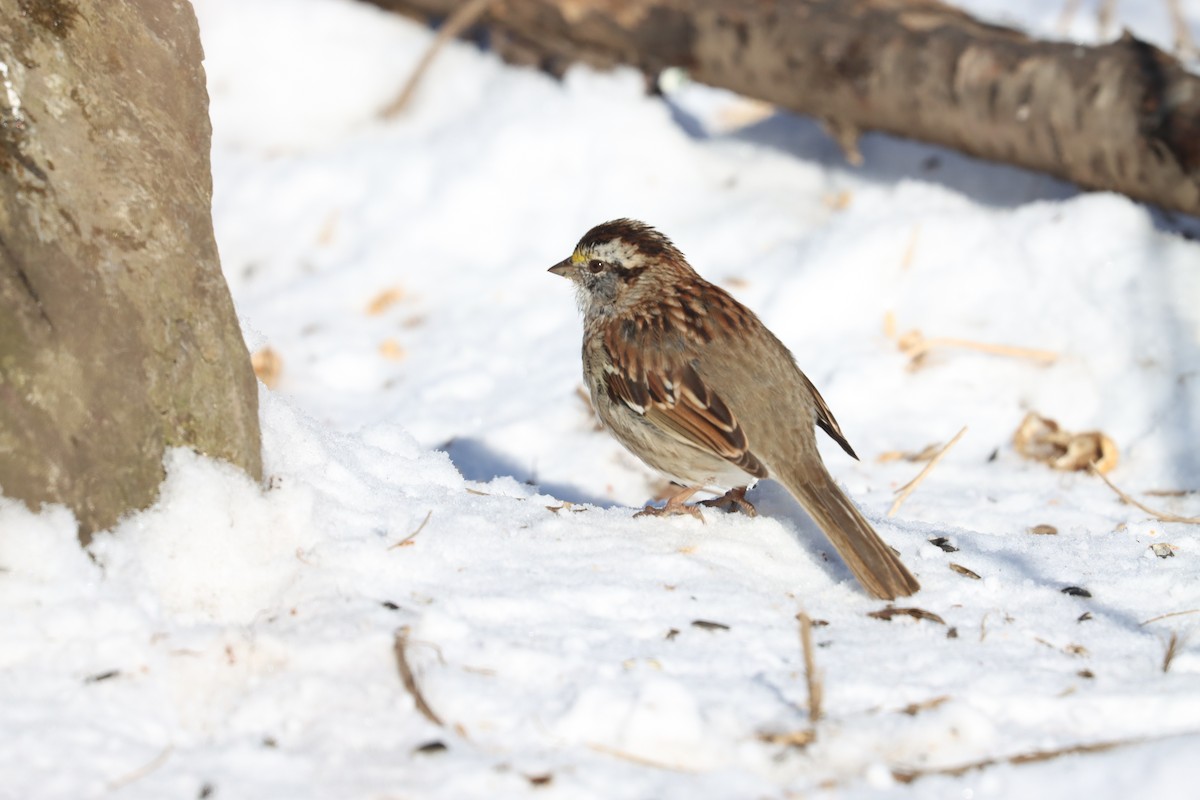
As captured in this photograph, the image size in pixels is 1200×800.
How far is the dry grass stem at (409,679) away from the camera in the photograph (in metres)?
2.81

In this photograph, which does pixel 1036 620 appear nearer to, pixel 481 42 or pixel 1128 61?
pixel 1128 61

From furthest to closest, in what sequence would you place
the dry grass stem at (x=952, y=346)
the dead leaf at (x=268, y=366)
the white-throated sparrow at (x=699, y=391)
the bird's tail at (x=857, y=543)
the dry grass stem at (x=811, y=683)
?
the dead leaf at (x=268, y=366) → the dry grass stem at (x=952, y=346) → the white-throated sparrow at (x=699, y=391) → the bird's tail at (x=857, y=543) → the dry grass stem at (x=811, y=683)

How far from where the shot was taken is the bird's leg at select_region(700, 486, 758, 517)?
14.3 ft

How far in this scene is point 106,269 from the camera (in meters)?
3.12

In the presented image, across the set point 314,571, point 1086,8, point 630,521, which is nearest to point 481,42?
point 1086,8

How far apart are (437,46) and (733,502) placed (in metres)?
4.86

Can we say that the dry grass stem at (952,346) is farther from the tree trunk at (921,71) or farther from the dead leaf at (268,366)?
the dead leaf at (268,366)

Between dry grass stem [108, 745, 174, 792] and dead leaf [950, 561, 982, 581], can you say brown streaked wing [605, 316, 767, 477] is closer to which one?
dead leaf [950, 561, 982, 581]

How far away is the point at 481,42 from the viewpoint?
28.7 ft

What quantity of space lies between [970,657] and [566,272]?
2.53m

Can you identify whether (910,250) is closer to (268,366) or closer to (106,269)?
(268,366)

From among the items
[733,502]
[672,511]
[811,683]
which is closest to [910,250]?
[733,502]

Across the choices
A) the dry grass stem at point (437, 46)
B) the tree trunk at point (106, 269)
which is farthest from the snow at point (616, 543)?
the dry grass stem at point (437, 46)

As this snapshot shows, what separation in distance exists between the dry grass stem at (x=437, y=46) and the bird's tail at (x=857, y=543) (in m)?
5.19
